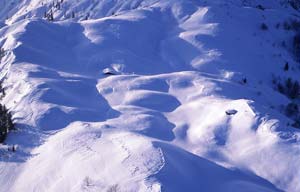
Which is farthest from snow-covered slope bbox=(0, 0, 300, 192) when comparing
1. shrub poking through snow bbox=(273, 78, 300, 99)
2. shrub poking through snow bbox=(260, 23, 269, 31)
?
shrub poking through snow bbox=(273, 78, 300, 99)

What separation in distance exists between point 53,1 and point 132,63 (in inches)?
1257

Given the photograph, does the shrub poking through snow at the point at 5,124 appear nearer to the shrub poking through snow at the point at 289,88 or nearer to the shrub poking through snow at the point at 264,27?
the shrub poking through snow at the point at 289,88

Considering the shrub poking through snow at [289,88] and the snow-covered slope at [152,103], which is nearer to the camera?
the snow-covered slope at [152,103]

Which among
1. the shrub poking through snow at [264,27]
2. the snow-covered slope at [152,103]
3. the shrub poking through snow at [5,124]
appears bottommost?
the shrub poking through snow at [264,27]

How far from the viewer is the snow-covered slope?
11703 millimetres

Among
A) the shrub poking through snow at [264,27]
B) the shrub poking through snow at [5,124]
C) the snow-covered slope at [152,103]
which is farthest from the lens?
the shrub poking through snow at [264,27]

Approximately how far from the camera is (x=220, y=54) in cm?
2497

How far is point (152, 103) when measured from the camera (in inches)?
669

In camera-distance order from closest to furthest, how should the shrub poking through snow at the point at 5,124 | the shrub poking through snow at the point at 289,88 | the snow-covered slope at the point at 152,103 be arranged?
1. the snow-covered slope at the point at 152,103
2. the shrub poking through snow at the point at 5,124
3. the shrub poking through snow at the point at 289,88

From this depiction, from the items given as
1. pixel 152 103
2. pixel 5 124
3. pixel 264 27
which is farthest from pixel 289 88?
pixel 5 124

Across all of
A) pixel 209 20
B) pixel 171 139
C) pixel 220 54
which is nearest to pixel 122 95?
pixel 171 139

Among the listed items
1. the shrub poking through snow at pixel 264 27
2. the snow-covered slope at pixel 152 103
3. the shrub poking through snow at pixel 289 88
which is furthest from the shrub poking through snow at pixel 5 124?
the shrub poking through snow at pixel 264 27

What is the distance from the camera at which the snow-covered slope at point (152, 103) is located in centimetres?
1170

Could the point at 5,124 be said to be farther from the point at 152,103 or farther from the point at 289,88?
the point at 289,88
